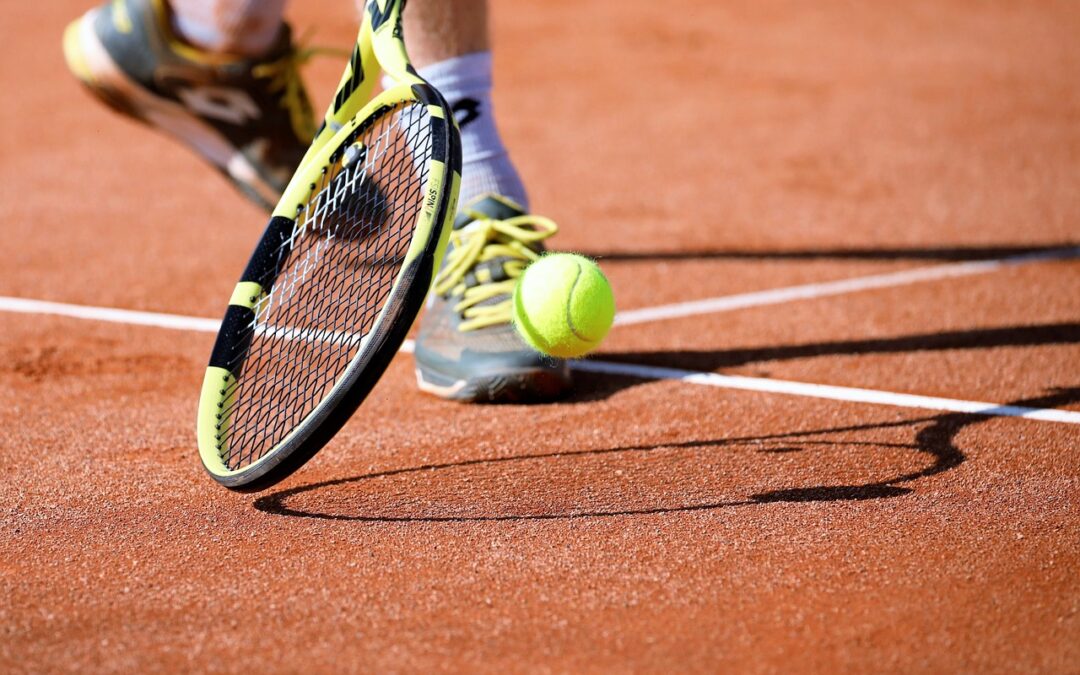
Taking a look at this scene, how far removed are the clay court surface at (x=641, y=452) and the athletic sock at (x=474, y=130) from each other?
39 cm

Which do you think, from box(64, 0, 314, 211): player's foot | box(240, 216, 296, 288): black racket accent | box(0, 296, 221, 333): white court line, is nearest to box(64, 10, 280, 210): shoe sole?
box(64, 0, 314, 211): player's foot

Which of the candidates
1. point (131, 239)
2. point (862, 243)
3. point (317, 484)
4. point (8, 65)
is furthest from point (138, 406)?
point (8, 65)

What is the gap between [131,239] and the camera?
3.35 metres

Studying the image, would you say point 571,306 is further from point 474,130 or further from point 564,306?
point 474,130

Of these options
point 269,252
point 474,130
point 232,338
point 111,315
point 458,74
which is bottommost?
Result: point 111,315

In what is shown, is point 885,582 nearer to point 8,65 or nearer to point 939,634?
point 939,634

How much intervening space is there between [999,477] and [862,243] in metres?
1.43

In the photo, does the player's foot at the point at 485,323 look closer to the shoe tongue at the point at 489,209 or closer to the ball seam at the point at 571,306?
the shoe tongue at the point at 489,209

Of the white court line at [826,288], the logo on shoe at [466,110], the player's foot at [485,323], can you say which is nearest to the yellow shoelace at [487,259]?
the player's foot at [485,323]

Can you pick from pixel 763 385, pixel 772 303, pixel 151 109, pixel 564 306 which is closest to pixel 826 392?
pixel 763 385

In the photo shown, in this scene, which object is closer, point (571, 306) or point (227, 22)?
point (571, 306)

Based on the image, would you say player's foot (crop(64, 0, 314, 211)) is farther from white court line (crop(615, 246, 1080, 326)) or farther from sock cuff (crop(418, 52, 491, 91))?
white court line (crop(615, 246, 1080, 326))

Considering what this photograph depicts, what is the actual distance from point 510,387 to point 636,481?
38 cm

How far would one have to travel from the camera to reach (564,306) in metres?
1.84
